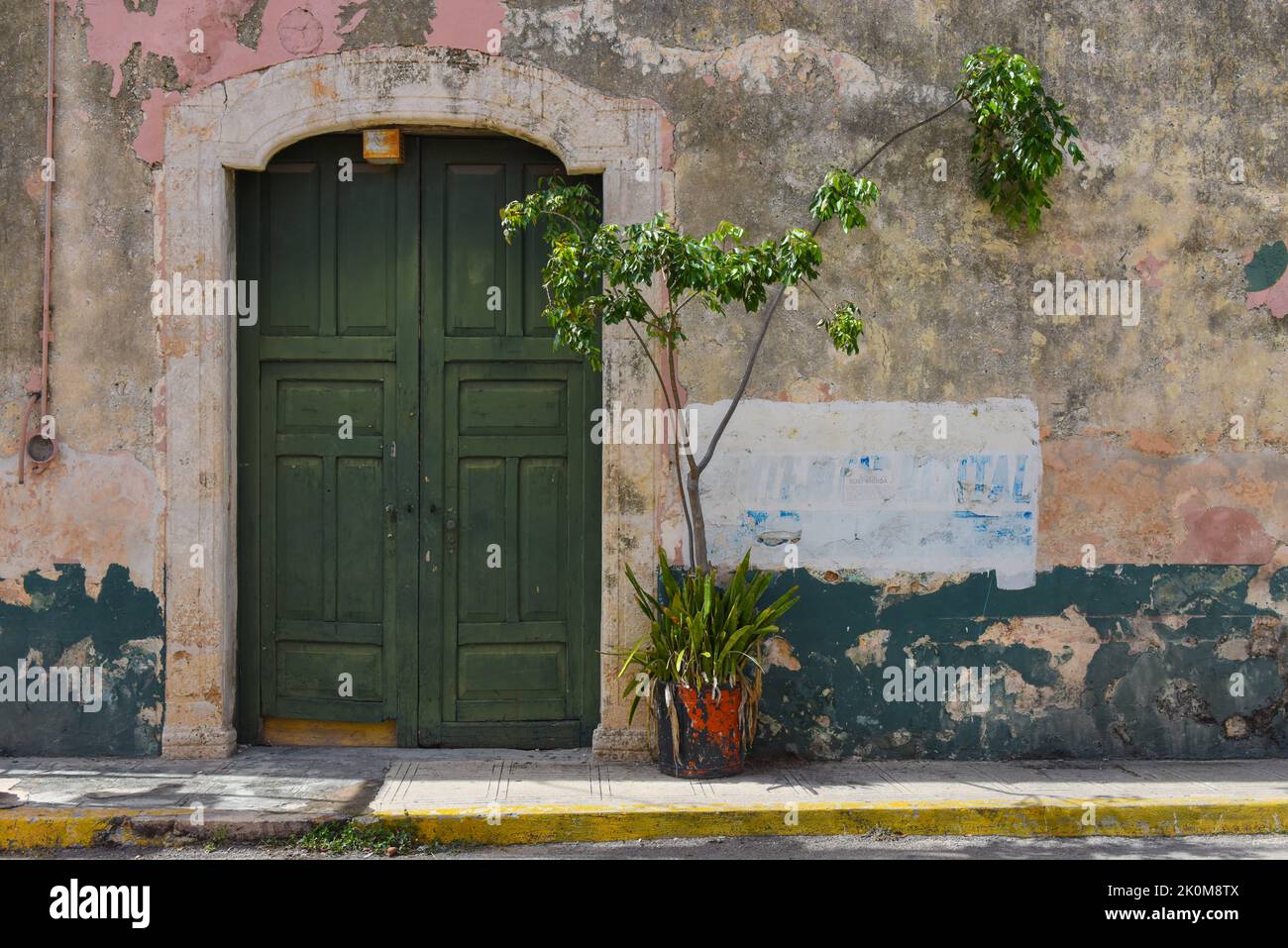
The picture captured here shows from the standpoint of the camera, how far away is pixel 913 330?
246 inches

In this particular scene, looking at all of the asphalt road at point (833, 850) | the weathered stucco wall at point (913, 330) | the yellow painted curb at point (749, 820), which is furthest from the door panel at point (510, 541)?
the asphalt road at point (833, 850)

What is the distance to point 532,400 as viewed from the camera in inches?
249

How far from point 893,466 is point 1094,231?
160cm

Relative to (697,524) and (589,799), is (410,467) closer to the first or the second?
(697,524)

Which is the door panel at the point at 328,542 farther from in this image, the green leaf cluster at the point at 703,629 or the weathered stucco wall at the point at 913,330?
the green leaf cluster at the point at 703,629

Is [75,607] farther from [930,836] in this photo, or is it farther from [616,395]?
[930,836]

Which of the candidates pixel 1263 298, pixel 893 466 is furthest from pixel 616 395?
pixel 1263 298

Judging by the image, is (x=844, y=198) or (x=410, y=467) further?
(x=410, y=467)

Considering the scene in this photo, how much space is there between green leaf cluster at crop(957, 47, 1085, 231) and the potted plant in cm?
228

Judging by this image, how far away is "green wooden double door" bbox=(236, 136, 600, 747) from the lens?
629cm

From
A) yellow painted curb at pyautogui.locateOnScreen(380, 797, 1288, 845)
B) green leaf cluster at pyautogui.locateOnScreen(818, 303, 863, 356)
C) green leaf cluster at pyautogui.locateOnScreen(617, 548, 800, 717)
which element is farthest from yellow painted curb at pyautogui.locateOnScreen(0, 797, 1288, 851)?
green leaf cluster at pyautogui.locateOnScreen(818, 303, 863, 356)

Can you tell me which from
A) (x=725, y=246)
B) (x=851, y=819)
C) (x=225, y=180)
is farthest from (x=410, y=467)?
(x=851, y=819)

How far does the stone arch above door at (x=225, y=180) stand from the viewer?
19.9ft

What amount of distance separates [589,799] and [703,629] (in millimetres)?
917
